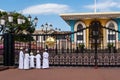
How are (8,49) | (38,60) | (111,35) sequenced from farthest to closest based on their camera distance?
(111,35) < (8,49) < (38,60)

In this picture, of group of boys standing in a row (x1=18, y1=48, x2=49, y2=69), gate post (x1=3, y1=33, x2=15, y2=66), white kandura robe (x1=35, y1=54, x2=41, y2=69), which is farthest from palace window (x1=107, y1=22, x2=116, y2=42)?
gate post (x1=3, y1=33, x2=15, y2=66)

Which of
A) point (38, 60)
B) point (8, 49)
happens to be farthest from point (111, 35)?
point (38, 60)

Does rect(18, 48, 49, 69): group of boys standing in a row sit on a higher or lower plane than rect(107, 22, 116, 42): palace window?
lower

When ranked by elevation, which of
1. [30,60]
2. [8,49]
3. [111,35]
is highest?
[111,35]

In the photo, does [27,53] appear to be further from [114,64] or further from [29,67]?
[114,64]

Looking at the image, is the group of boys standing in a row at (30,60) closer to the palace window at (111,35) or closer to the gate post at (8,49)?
the gate post at (8,49)

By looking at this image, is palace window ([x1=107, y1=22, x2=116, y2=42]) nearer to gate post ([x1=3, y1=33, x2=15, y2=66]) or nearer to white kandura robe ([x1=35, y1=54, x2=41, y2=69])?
white kandura robe ([x1=35, y1=54, x2=41, y2=69])

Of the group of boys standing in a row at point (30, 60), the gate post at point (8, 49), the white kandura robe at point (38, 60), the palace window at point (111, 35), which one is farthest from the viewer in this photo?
the palace window at point (111, 35)

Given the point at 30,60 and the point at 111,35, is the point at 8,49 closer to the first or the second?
the point at 30,60

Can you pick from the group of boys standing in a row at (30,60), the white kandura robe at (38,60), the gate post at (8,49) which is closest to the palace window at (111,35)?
the group of boys standing in a row at (30,60)

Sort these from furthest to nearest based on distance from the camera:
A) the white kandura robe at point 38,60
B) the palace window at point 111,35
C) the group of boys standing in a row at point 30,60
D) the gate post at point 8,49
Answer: the palace window at point 111,35 → the gate post at point 8,49 → the white kandura robe at point 38,60 → the group of boys standing in a row at point 30,60

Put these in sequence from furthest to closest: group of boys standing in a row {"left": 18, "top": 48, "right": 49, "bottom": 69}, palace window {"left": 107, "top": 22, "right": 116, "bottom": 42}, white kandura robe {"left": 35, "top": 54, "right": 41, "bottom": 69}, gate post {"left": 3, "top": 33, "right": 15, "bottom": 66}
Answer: palace window {"left": 107, "top": 22, "right": 116, "bottom": 42} → gate post {"left": 3, "top": 33, "right": 15, "bottom": 66} → white kandura robe {"left": 35, "top": 54, "right": 41, "bottom": 69} → group of boys standing in a row {"left": 18, "top": 48, "right": 49, "bottom": 69}

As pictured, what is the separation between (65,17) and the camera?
41812 mm

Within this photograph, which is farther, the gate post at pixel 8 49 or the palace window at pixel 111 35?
the palace window at pixel 111 35
